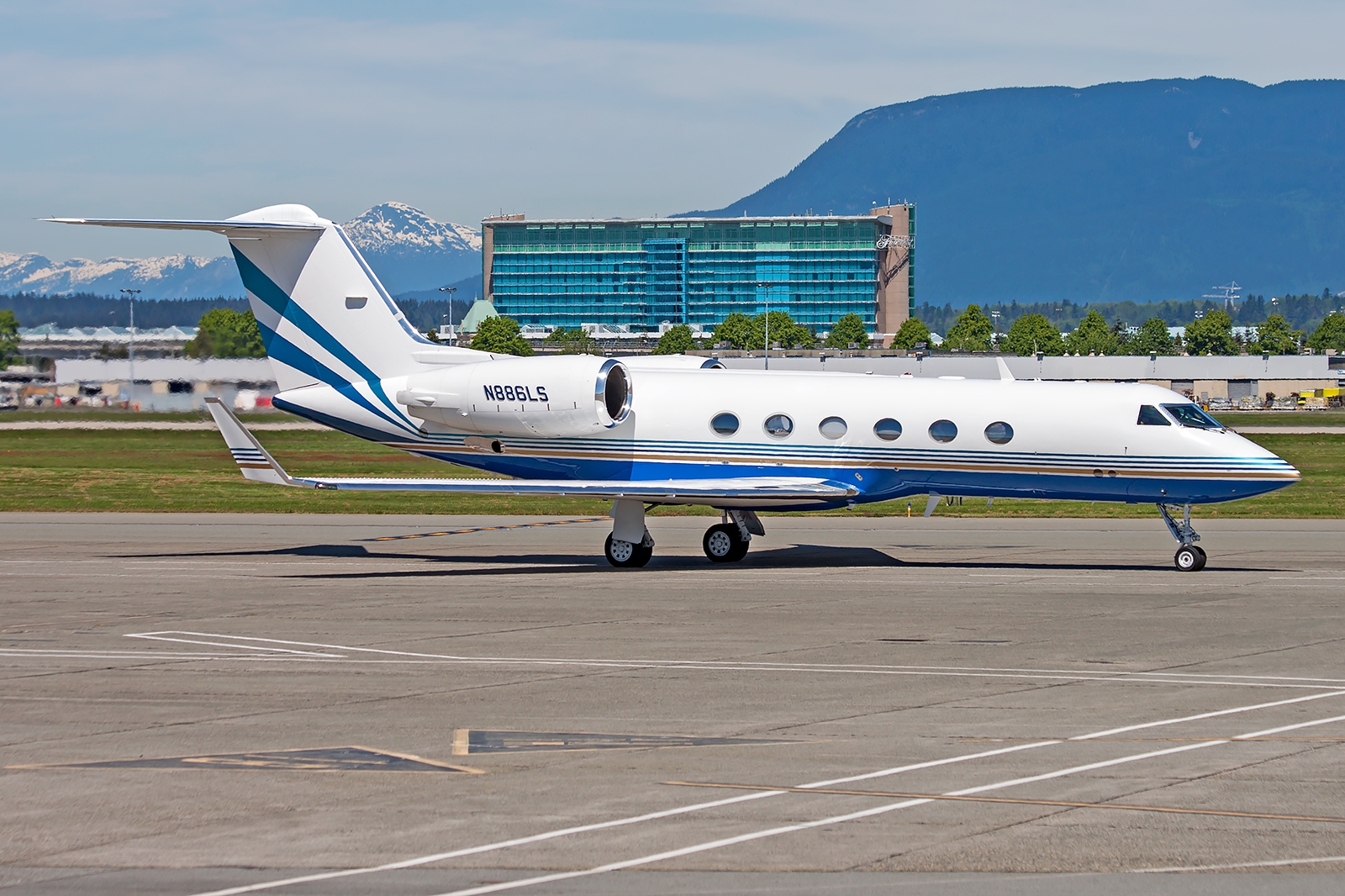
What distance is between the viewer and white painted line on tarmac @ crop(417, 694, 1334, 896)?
8.52 meters

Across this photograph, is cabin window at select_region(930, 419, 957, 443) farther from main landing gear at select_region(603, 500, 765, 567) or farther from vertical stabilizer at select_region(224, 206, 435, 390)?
vertical stabilizer at select_region(224, 206, 435, 390)

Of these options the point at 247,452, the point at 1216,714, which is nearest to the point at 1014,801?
the point at 1216,714

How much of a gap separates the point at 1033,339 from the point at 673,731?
18926 centimetres

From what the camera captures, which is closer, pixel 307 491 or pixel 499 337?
pixel 307 491

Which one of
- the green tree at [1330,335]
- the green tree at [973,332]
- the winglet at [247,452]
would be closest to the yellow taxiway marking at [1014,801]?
the winglet at [247,452]

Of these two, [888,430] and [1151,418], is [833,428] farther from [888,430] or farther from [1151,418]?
[1151,418]

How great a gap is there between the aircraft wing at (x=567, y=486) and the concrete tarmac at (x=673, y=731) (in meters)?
1.43

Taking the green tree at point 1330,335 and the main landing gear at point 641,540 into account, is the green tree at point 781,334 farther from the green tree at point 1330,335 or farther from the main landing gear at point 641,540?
the main landing gear at point 641,540

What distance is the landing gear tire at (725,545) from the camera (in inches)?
1029

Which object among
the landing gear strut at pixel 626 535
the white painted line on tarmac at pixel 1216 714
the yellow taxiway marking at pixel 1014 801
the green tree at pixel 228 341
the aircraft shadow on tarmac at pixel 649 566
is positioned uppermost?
the green tree at pixel 228 341

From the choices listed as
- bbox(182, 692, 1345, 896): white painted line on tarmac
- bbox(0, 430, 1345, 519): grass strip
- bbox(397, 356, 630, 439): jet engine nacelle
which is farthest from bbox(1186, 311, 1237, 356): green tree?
bbox(182, 692, 1345, 896): white painted line on tarmac

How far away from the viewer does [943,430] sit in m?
24.7

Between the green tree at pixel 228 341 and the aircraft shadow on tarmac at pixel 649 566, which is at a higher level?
the green tree at pixel 228 341

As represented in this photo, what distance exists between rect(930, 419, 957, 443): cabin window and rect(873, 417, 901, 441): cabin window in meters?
0.61
